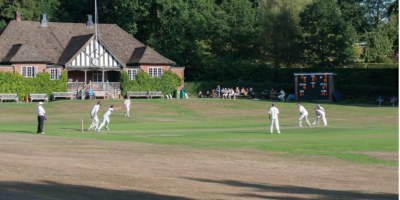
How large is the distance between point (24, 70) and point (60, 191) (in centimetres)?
5141

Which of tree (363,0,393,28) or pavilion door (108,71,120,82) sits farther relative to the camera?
tree (363,0,393,28)

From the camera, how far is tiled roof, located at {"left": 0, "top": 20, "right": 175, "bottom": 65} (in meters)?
65.2

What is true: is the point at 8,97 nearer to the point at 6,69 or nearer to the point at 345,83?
Answer: the point at 6,69

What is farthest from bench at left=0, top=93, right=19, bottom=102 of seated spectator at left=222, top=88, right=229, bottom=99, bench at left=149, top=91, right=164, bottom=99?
seated spectator at left=222, top=88, right=229, bottom=99

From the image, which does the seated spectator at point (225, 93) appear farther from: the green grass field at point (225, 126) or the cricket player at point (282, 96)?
the green grass field at point (225, 126)

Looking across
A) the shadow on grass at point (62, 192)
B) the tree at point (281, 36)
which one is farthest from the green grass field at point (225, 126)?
the tree at point (281, 36)

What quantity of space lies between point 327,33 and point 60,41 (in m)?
31.4

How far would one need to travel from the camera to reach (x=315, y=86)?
61219mm

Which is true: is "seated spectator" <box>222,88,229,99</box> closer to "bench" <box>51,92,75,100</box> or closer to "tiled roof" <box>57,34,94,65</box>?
"tiled roof" <box>57,34,94,65</box>

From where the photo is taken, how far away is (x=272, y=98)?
66.2 metres

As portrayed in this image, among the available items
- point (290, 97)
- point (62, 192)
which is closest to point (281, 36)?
point (290, 97)

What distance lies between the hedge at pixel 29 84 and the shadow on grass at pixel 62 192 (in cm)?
4817

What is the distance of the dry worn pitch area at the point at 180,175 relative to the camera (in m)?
12.6

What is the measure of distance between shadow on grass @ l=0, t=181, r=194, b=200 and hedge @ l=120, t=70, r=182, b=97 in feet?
172
